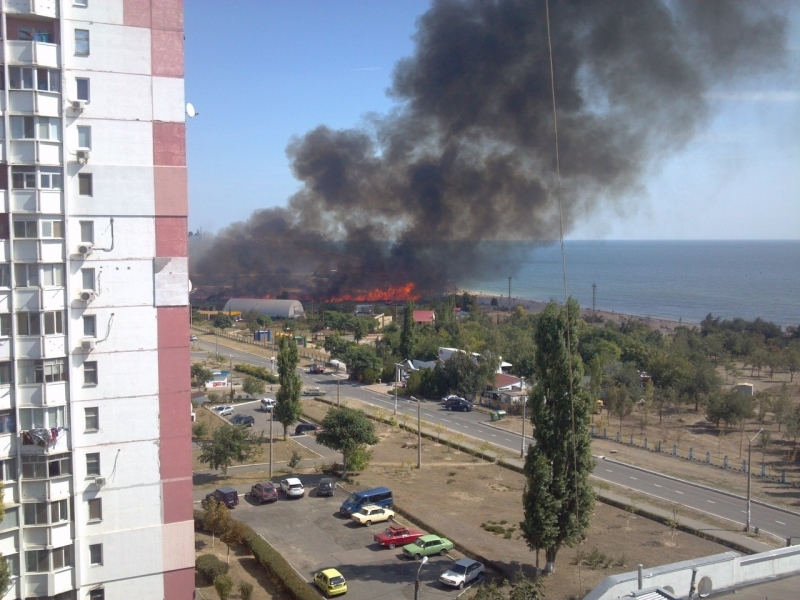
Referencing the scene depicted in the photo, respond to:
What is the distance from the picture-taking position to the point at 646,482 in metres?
12.4

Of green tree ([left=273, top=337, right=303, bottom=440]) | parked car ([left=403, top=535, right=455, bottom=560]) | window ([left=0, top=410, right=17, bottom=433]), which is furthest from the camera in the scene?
green tree ([left=273, top=337, right=303, bottom=440])

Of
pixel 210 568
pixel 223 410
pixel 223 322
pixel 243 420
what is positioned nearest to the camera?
pixel 210 568

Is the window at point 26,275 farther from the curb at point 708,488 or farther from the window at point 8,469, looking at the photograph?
the curb at point 708,488

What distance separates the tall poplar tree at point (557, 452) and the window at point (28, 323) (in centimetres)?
523

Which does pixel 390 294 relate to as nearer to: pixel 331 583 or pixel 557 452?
pixel 557 452

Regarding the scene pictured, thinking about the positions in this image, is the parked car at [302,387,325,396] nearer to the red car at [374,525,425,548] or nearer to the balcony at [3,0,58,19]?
the red car at [374,525,425,548]

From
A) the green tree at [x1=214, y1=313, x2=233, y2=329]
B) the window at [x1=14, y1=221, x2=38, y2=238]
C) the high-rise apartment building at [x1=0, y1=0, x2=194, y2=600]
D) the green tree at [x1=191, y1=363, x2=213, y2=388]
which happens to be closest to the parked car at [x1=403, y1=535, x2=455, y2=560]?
the high-rise apartment building at [x1=0, y1=0, x2=194, y2=600]

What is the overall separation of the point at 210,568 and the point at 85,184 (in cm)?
457

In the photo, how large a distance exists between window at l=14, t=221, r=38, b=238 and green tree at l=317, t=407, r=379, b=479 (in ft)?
24.5

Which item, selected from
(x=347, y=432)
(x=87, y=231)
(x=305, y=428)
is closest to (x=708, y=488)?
(x=347, y=432)

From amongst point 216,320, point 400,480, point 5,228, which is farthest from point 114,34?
point 216,320

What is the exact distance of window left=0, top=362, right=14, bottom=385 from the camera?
5137mm

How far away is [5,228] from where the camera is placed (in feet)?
16.8

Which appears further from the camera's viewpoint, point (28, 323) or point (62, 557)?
point (62, 557)
